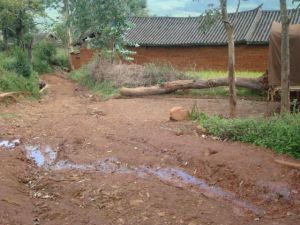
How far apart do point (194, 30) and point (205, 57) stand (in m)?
2.32

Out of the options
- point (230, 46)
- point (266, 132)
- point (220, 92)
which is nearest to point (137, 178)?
point (266, 132)

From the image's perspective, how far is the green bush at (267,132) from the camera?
29.1ft

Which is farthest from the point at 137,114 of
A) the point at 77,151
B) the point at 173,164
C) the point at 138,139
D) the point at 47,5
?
the point at 47,5

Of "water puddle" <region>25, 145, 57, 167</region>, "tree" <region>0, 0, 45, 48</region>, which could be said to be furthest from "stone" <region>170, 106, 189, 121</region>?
"tree" <region>0, 0, 45, 48</region>

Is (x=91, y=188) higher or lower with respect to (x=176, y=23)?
lower

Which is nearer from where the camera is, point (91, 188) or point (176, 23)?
point (91, 188)

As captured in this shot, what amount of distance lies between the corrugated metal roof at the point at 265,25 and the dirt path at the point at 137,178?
16.1m

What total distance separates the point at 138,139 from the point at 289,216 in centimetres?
466

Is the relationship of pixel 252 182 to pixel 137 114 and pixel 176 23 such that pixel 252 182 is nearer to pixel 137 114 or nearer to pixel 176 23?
pixel 137 114

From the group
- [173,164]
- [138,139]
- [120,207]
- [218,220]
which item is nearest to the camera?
[218,220]

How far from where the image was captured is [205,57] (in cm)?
2906

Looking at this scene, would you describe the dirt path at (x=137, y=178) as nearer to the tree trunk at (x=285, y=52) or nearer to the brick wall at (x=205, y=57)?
the tree trunk at (x=285, y=52)

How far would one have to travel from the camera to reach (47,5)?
35000mm

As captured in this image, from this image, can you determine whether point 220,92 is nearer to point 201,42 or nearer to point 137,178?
point 201,42
